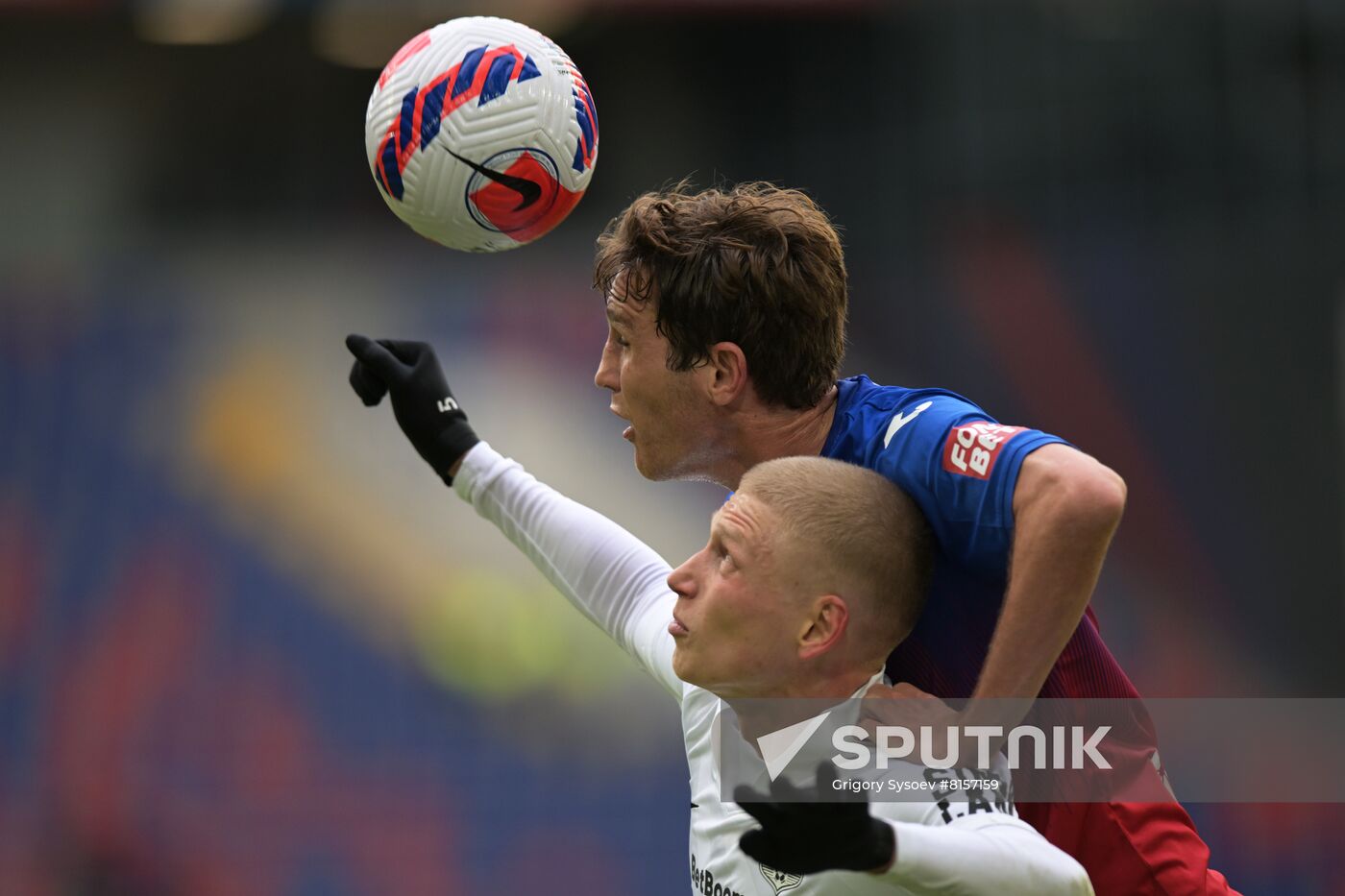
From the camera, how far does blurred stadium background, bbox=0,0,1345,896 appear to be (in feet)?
17.5

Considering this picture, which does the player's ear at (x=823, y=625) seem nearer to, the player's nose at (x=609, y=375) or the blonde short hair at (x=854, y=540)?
the blonde short hair at (x=854, y=540)

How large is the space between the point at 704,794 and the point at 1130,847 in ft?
2.29

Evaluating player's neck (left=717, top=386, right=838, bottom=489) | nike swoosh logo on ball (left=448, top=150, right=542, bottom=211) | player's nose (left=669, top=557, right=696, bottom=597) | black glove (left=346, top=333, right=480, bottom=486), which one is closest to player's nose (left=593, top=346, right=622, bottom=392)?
player's neck (left=717, top=386, right=838, bottom=489)

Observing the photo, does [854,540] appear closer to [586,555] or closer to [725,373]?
[725,373]

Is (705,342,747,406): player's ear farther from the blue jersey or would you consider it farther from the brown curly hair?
the blue jersey

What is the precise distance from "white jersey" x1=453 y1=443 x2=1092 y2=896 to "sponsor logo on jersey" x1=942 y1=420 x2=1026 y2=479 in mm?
496

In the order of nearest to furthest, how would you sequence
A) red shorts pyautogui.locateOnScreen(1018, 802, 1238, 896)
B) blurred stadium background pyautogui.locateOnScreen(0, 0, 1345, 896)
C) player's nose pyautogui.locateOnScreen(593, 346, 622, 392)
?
red shorts pyautogui.locateOnScreen(1018, 802, 1238, 896) → player's nose pyautogui.locateOnScreen(593, 346, 622, 392) → blurred stadium background pyautogui.locateOnScreen(0, 0, 1345, 896)

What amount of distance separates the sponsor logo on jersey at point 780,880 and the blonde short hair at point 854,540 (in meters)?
0.35

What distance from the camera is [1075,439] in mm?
5777

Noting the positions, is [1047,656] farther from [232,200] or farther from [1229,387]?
[232,200]

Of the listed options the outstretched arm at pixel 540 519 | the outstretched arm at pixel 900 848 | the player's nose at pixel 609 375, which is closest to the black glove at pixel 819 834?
the outstretched arm at pixel 900 848

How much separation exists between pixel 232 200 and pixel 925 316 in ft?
9.91

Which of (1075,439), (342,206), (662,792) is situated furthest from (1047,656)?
(342,206)

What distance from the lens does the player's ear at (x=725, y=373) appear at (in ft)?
8.18
